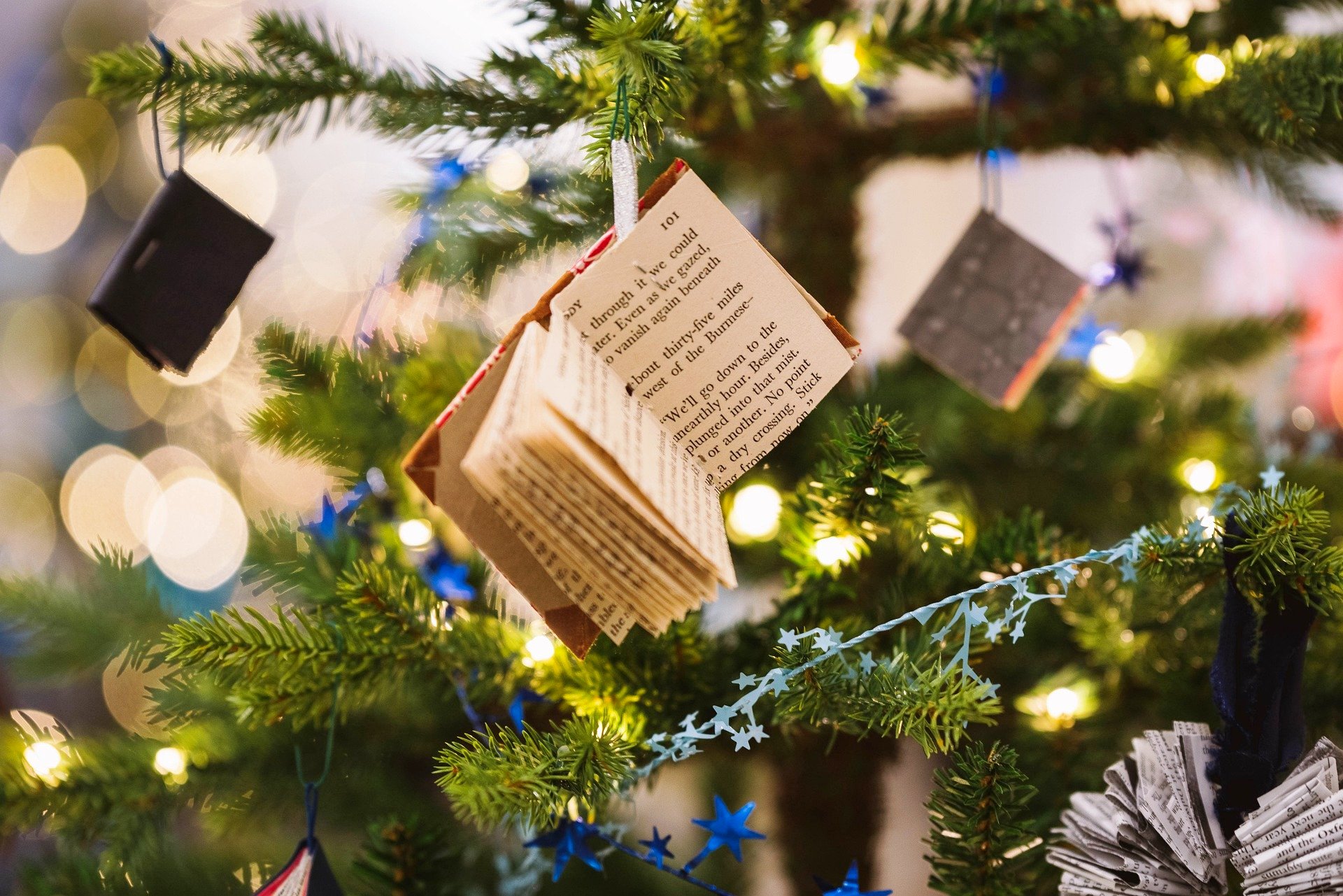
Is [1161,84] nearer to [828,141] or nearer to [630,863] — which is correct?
[828,141]

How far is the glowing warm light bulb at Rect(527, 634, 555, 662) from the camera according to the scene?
499 mm

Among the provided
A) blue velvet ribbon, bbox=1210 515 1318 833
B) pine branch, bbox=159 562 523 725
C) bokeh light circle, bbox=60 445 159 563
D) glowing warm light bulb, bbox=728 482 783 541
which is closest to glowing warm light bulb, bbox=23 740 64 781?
pine branch, bbox=159 562 523 725

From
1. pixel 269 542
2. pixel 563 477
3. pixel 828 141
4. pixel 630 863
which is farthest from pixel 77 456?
pixel 563 477

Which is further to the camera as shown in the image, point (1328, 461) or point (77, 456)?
point (77, 456)

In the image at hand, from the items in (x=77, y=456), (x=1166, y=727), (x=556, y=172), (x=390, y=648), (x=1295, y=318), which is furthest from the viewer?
(x=77, y=456)

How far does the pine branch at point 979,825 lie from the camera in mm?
364

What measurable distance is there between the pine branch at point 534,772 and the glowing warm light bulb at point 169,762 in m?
0.30

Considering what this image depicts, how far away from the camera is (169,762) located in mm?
555

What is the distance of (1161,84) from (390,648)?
0.65 meters

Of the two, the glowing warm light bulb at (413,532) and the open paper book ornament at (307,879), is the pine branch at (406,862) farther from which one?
the glowing warm light bulb at (413,532)

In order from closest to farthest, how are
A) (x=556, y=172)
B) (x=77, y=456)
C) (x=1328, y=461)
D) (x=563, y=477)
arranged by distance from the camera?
(x=563, y=477), (x=556, y=172), (x=1328, y=461), (x=77, y=456)

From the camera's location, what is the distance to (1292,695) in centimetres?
38

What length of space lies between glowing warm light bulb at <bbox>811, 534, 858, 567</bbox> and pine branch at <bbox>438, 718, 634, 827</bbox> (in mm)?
154

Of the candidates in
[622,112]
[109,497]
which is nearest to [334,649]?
[622,112]
